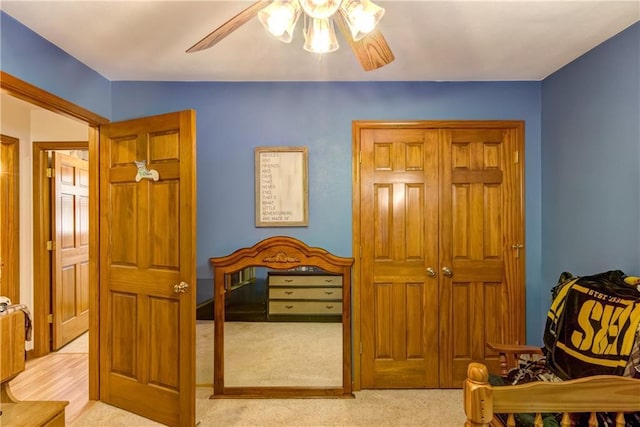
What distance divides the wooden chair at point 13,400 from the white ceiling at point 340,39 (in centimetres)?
161

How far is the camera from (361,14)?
1.38m

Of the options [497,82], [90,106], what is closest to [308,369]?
[90,106]

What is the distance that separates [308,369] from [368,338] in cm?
52

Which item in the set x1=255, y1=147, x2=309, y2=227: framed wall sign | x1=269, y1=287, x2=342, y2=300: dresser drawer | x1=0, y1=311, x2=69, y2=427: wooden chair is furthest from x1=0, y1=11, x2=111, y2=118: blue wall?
x1=269, y1=287, x2=342, y2=300: dresser drawer

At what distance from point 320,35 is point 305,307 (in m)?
2.02

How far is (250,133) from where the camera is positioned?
3002mm

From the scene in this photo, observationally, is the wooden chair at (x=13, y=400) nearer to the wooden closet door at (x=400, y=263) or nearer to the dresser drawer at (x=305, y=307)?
the dresser drawer at (x=305, y=307)

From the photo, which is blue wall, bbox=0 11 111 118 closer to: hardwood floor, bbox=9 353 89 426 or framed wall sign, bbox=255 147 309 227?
framed wall sign, bbox=255 147 309 227

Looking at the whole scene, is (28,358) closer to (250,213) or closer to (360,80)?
(250,213)

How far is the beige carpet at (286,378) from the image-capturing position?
264cm

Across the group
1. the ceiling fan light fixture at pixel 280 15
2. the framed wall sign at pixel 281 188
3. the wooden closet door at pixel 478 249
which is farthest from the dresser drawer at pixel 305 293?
the ceiling fan light fixture at pixel 280 15

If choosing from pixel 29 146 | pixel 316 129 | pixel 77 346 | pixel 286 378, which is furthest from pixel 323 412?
pixel 29 146

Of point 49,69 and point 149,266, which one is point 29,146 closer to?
point 49,69

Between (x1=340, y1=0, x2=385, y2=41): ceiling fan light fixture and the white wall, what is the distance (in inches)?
127
